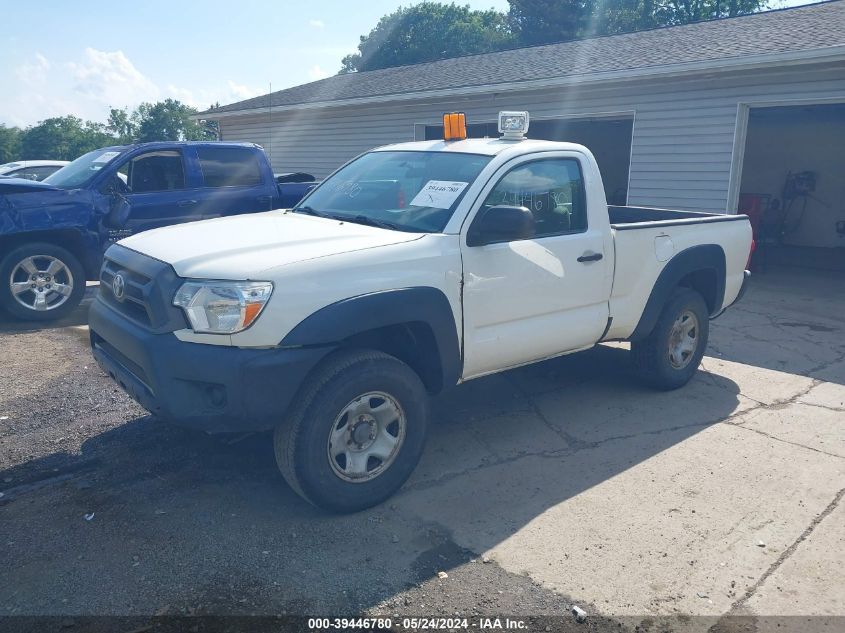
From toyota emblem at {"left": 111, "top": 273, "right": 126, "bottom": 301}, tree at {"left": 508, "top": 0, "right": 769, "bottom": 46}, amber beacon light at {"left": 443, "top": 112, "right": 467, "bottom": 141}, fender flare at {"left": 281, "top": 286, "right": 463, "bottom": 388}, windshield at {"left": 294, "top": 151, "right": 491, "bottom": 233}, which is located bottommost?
fender flare at {"left": 281, "top": 286, "right": 463, "bottom": 388}

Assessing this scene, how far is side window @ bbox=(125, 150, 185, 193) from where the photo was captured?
27.3 ft

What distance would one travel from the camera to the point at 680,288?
5.78 meters

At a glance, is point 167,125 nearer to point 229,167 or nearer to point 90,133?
point 90,133

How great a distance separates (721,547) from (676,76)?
8944 mm

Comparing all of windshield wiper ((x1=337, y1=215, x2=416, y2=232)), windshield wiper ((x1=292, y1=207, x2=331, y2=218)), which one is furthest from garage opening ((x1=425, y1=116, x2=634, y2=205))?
windshield wiper ((x1=337, y1=215, x2=416, y2=232))

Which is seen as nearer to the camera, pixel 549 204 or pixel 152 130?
pixel 549 204

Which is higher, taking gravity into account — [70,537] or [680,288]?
[680,288]

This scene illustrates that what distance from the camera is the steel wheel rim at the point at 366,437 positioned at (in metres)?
3.69

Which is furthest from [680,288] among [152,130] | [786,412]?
[152,130]

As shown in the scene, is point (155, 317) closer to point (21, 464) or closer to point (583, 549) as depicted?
point (21, 464)

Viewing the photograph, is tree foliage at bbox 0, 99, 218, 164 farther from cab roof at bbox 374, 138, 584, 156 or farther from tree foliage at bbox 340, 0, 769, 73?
cab roof at bbox 374, 138, 584, 156

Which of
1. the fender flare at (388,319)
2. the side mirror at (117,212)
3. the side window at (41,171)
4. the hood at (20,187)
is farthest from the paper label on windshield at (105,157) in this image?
the side window at (41,171)

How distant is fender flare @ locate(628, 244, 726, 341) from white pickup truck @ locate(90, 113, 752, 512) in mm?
20

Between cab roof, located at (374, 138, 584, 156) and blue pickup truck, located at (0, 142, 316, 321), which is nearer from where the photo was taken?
cab roof, located at (374, 138, 584, 156)
